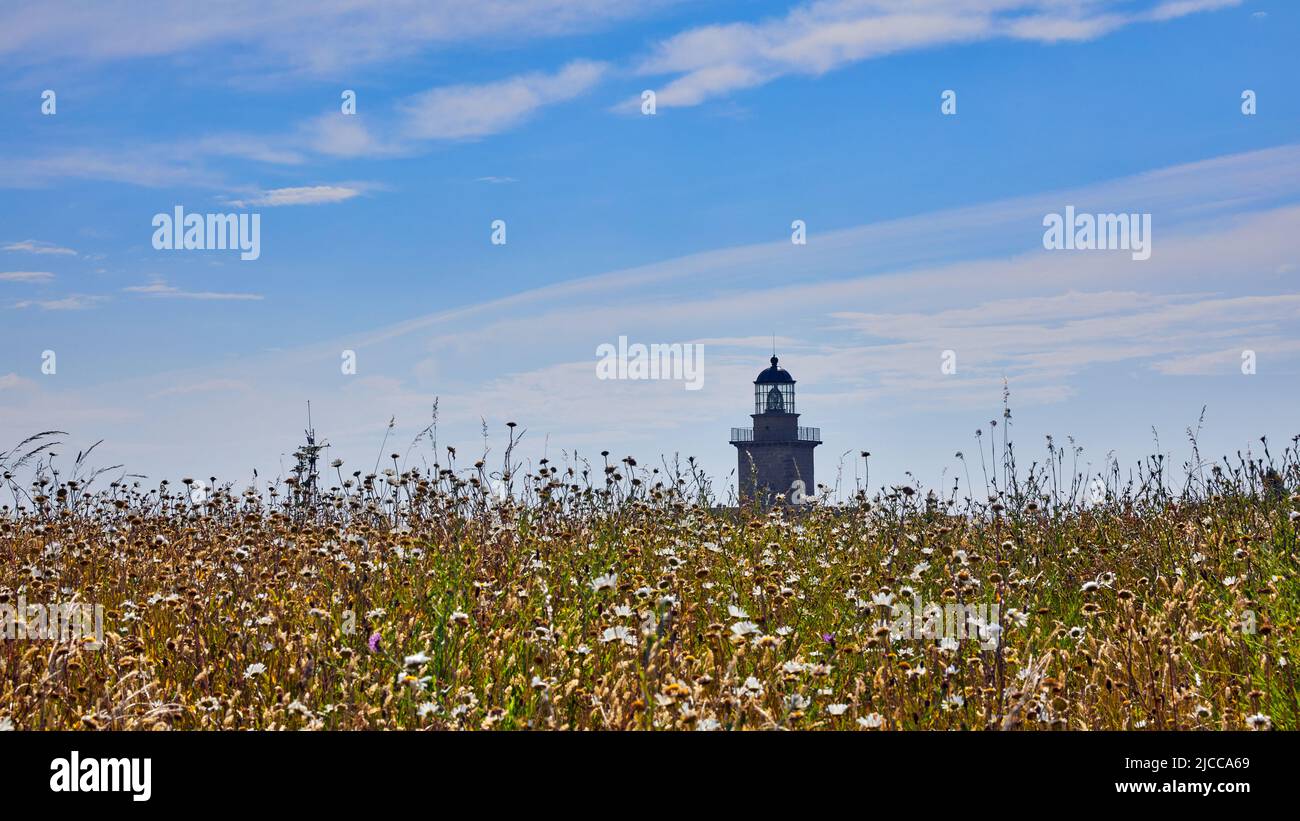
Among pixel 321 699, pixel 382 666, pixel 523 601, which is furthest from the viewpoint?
pixel 523 601

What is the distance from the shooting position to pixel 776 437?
184 ft

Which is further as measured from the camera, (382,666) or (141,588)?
(141,588)

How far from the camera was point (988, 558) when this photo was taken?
25.4ft

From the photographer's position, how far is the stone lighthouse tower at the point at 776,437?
5572cm

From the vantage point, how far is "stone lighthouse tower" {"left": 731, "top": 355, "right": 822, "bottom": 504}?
183 feet

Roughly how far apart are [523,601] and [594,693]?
70.4 inches
